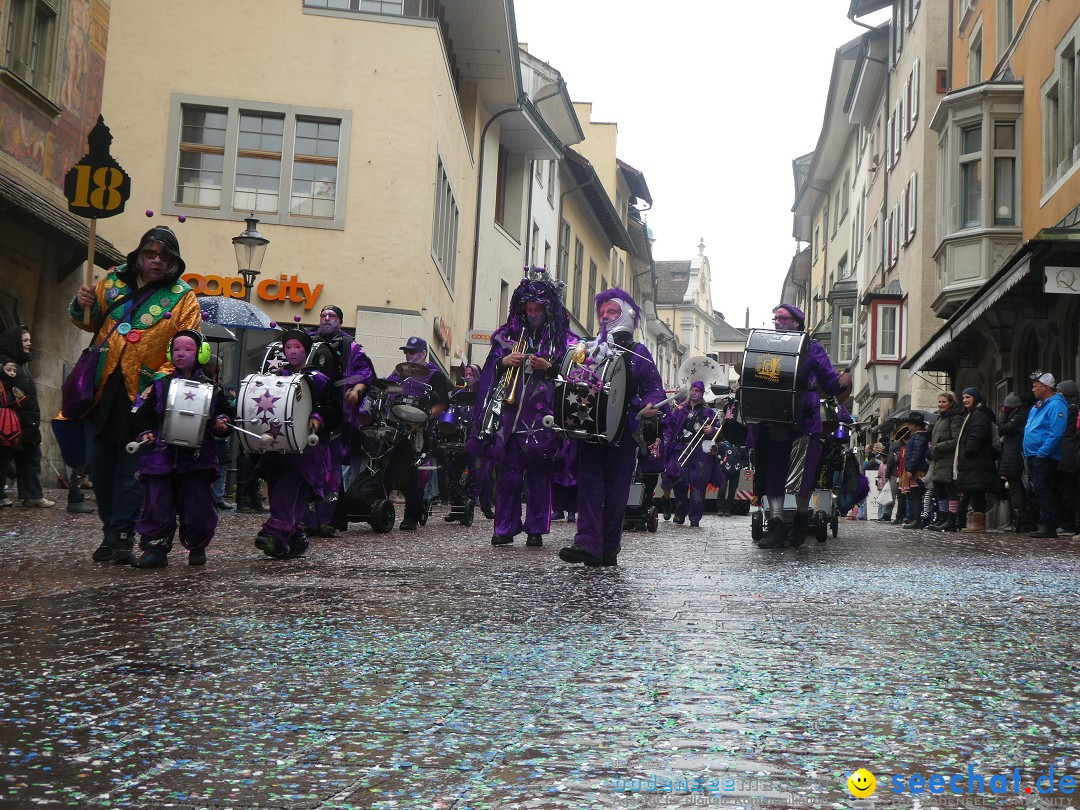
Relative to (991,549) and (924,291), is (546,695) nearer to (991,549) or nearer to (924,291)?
(991,549)

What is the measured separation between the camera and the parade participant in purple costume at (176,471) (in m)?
8.38

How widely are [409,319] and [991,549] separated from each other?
1421cm

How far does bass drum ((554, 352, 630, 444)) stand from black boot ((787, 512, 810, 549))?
3.73 m

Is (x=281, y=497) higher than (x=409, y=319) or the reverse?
the reverse

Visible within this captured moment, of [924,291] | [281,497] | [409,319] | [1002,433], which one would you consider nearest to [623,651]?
[281,497]

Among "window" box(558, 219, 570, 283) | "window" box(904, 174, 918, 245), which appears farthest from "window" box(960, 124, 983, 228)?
"window" box(558, 219, 570, 283)

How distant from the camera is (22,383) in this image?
1550 centimetres

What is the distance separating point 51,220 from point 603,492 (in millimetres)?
11023

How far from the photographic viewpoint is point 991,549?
13.5 metres

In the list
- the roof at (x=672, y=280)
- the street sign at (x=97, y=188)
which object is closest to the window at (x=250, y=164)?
the street sign at (x=97, y=188)

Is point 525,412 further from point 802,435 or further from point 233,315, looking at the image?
point 233,315

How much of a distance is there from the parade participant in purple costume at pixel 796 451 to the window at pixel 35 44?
1124cm

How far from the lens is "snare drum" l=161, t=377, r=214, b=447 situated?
27.5 feet

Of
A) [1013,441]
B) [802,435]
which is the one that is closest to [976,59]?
[1013,441]
